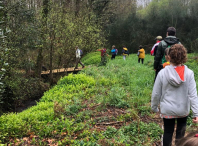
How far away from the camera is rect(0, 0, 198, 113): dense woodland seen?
949 centimetres

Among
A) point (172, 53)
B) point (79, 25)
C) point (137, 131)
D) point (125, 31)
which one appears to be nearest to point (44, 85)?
point (79, 25)

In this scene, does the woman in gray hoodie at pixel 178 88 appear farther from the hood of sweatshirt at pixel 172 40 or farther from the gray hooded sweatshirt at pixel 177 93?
the hood of sweatshirt at pixel 172 40

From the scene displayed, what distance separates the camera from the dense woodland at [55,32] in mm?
9492

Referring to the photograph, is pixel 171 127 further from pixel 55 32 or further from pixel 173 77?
pixel 55 32

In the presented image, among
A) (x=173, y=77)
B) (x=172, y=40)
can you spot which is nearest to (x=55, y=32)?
(x=172, y=40)

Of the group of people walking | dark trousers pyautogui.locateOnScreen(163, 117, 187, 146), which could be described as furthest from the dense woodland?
dark trousers pyautogui.locateOnScreen(163, 117, 187, 146)

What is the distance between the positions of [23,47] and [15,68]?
4.16 feet

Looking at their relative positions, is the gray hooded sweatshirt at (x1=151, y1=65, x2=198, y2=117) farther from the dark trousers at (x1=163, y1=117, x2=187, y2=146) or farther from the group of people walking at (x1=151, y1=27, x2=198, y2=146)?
the dark trousers at (x1=163, y1=117, x2=187, y2=146)

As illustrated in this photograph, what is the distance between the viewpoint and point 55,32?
12281mm

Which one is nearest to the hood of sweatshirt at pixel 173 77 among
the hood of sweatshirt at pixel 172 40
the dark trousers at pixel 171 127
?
the dark trousers at pixel 171 127

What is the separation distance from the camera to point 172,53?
8.90ft

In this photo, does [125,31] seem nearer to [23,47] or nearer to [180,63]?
[23,47]

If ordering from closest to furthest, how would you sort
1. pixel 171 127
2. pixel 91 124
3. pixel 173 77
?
pixel 173 77 < pixel 171 127 < pixel 91 124

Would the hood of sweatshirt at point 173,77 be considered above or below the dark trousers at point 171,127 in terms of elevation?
above
